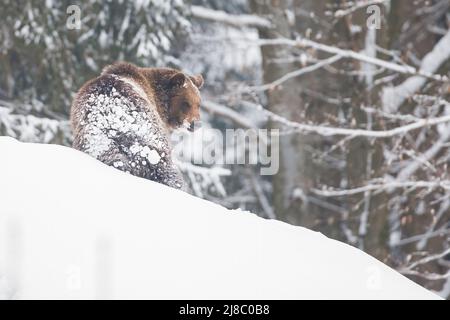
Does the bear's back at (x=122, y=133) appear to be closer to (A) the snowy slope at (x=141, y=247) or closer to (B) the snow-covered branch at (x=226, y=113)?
(A) the snowy slope at (x=141, y=247)

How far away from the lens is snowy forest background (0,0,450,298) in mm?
13734

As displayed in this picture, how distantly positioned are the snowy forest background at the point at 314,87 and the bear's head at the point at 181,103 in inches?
192

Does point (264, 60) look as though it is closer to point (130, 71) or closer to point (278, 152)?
point (278, 152)

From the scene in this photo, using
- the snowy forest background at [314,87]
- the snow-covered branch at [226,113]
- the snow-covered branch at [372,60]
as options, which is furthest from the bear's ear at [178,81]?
the snow-covered branch at [226,113]

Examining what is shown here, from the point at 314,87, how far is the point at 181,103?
7.95 metres

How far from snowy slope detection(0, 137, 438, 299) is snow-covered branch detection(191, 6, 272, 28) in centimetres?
1099

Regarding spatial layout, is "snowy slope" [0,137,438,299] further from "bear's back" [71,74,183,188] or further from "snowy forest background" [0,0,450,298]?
"snowy forest background" [0,0,450,298]

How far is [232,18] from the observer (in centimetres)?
1683

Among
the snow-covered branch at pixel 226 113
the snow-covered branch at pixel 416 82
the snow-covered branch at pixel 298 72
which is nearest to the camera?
the snow-covered branch at pixel 298 72

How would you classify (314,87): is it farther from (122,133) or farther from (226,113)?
(122,133)

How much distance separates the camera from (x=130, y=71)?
7523mm

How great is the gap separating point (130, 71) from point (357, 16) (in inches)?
316

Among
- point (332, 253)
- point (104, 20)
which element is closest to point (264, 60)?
point (104, 20)

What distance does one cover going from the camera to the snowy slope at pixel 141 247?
4.34m
